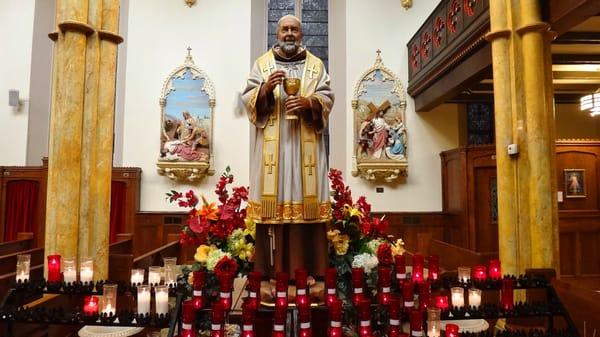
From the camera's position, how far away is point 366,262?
3.32 meters

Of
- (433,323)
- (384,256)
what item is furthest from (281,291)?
(384,256)

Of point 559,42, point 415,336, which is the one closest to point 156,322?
point 415,336

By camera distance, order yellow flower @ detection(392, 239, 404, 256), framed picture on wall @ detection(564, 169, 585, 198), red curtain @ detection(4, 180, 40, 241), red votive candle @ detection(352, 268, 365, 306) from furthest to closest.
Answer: red curtain @ detection(4, 180, 40, 241) → framed picture on wall @ detection(564, 169, 585, 198) → yellow flower @ detection(392, 239, 404, 256) → red votive candle @ detection(352, 268, 365, 306)

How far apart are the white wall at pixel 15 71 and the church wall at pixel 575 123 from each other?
10730mm

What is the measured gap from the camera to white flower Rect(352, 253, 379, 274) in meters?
3.31

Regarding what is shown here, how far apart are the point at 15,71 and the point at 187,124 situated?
3.53 metres

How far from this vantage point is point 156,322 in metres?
2.67

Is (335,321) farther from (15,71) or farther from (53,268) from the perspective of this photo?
(15,71)

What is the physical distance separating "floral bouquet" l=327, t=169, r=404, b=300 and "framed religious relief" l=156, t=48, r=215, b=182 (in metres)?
Result: 4.84

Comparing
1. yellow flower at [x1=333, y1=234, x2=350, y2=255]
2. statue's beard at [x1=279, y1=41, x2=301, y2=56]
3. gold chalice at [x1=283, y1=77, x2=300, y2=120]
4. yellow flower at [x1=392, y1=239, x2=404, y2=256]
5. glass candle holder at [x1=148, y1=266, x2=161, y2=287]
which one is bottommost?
glass candle holder at [x1=148, y1=266, x2=161, y2=287]

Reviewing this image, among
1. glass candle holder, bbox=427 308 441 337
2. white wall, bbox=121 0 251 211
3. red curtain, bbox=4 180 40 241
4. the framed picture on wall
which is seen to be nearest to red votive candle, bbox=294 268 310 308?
glass candle holder, bbox=427 308 441 337

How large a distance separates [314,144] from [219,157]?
550 cm

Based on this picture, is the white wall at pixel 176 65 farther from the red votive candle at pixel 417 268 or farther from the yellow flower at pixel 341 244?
the red votive candle at pixel 417 268

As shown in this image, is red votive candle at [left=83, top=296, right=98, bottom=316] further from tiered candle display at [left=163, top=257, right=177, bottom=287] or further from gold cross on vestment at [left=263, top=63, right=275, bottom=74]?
gold cross on vestment at [left=263, top=63, right=275, bottom=74]
